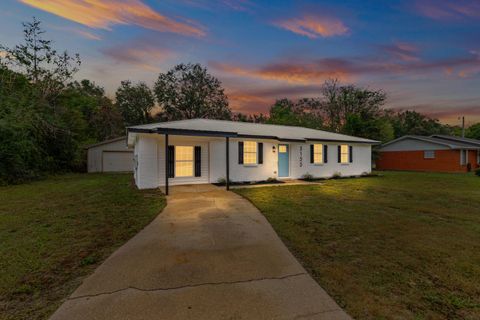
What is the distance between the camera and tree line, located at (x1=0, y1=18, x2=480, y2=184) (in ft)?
47.2

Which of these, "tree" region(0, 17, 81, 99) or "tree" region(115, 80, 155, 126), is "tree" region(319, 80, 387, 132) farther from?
"tree" region(0, 17, 81, 99)

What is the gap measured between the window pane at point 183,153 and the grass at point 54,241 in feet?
10.5

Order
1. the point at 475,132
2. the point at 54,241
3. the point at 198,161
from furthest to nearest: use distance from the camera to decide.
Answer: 1. the point at 475,132
2. the point at 198,161
3. the point at 54,241

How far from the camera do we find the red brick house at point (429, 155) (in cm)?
2064

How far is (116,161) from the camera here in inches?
876

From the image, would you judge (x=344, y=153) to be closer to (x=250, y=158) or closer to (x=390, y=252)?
(x=250, y=158)

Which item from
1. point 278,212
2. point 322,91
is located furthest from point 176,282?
point 322,91

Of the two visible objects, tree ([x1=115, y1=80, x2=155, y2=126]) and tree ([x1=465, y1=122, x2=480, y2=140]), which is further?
tree ([x1=465, y1=122, x2=480, y2=140])

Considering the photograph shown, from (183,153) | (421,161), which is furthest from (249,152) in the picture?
(421,161)

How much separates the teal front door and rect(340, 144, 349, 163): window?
476cm

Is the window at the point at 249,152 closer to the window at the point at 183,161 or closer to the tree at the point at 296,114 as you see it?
the window at the point at 183,161

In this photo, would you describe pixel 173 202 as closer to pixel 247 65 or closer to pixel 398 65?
pixel 247 65

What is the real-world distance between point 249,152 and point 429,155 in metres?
20.3

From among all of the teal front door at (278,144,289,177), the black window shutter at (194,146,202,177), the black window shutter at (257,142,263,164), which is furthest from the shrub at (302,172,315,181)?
the black window shutter at (194,146,202,177)
